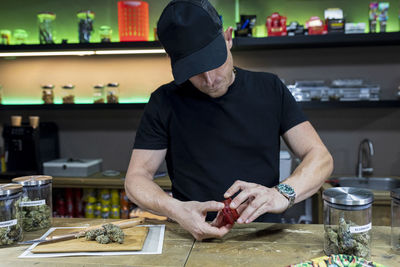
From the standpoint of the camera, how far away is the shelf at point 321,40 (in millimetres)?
2793

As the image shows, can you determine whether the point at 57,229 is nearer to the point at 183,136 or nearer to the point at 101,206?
the point at 183,136

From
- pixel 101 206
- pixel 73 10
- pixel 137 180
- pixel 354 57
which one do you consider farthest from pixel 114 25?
pixel 137 180

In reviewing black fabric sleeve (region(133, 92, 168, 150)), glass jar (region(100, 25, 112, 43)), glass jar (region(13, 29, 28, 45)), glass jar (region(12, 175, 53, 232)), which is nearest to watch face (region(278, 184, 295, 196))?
black fabric sleeve (region(133, 92, 168, 150))

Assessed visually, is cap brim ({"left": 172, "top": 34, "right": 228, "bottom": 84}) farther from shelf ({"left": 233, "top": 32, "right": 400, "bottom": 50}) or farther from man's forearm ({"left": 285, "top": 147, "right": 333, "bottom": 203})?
shelf ({"left": 233, "top": 32, "right": 400, "bottom": 50})

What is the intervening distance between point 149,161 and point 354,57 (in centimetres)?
223

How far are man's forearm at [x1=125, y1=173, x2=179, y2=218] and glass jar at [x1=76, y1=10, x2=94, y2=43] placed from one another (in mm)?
2010

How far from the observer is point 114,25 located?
3.42 m

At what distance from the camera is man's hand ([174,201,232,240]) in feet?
3.95

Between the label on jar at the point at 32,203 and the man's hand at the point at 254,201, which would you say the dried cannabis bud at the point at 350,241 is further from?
the label on jar at the point at 32,203

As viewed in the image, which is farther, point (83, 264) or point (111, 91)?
point (111, 91)

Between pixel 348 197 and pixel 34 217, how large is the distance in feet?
3.47

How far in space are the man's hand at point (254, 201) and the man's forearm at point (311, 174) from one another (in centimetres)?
11

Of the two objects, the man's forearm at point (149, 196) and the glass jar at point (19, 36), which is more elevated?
the glass jar at point (19, 36)

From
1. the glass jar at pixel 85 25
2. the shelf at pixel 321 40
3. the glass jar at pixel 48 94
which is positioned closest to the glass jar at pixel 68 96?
the glass jar at pixel 48 94
